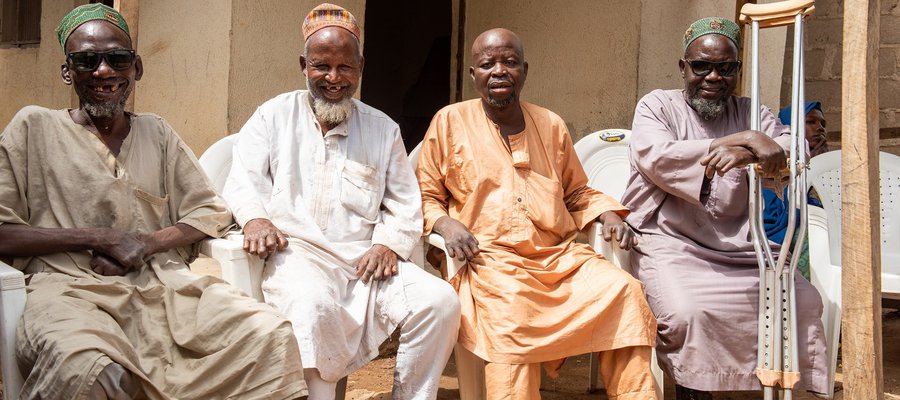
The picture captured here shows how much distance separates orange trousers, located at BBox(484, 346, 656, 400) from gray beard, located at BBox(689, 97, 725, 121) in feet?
4.40

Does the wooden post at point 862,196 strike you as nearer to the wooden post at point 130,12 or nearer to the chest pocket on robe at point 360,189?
the chest pocket on robe at point 360,189

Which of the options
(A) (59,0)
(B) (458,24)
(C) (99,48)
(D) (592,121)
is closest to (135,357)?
(C) (99,48)

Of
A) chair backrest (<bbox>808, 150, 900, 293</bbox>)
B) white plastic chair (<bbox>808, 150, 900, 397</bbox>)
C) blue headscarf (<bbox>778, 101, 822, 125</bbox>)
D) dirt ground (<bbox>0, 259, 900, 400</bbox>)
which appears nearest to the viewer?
white plastic chair (<bbox>808, 150, 900, 397</bbox>)

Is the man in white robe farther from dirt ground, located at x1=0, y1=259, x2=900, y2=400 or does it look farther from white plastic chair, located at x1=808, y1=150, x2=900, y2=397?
white plastic chair, located at x1=808, y1=150, x2=900, y2=397

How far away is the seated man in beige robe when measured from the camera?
9.84 ft

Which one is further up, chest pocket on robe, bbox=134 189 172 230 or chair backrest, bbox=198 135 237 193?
chair backrest, bbox=198 135 237 193

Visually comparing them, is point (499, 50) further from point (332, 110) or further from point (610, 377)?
point (610, 377)

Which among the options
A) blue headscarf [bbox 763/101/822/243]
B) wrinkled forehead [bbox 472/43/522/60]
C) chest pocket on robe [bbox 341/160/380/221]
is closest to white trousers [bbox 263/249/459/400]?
chest pocket on robe [bbox 341/160/380/221]

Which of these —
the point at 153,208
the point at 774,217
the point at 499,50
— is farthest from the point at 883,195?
the point at 153,208

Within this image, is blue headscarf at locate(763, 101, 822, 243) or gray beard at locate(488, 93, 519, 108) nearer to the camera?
gray beard at locate(488, 93, 519, 108)

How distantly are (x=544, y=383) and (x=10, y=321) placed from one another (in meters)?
3.09

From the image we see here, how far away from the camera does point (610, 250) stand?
176 inches

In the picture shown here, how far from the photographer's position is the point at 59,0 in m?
8.16

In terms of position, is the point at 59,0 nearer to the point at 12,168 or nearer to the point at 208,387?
the point at 12,168
